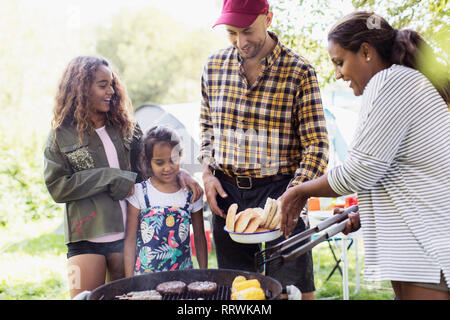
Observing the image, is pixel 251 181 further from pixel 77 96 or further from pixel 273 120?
pixel 77 96

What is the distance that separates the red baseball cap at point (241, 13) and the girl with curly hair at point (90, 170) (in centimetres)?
84

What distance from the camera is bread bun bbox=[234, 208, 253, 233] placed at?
2217 millimetres

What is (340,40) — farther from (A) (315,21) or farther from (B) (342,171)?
(A) (315,21)

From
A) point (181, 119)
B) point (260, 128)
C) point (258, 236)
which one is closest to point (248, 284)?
point (258, 236)

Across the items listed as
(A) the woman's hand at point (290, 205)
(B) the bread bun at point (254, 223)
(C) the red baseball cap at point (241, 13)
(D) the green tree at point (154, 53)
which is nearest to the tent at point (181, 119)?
(C) the red baseball cap at point (241, 13)

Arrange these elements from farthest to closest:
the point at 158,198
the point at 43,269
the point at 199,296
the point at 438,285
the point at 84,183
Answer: the point at 43,269 < the point at 158,198 < the point at 84,183 < the point at 199,296 < the point at 438,285

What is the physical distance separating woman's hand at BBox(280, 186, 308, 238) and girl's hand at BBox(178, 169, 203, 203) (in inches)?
34.2

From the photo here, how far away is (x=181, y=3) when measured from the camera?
88.0 ft

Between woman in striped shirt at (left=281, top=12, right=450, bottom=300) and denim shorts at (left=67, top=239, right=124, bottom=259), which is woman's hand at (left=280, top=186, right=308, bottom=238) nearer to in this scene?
woman in striped shirt at (left=281, top=12, right=450, bottom=300)

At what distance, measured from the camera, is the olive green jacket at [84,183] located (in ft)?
8.38

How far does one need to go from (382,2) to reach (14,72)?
9533mm

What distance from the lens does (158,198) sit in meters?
2.81

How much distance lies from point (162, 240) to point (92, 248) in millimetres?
404

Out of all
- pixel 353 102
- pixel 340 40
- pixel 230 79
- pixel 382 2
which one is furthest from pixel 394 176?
pixel 353 102
